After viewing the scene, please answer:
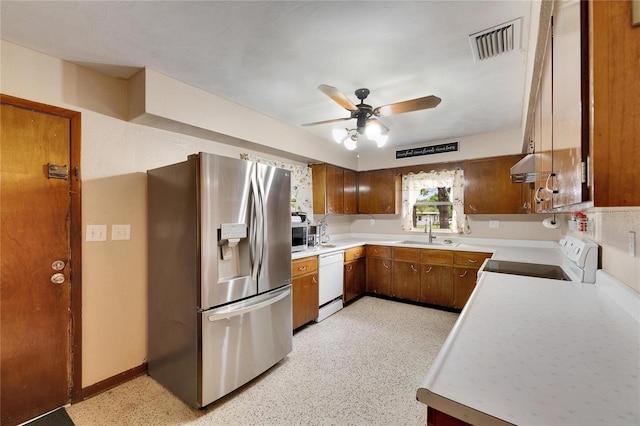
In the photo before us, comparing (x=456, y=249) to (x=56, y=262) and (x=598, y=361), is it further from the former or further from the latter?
(x=56, y=262)

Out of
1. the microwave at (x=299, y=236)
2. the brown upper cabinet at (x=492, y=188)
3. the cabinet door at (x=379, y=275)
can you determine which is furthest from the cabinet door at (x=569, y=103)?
the cabinet door at (x=379, y=275)

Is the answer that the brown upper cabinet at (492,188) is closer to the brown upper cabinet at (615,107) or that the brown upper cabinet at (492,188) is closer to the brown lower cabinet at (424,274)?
the brown lower cabinet at (424,274)

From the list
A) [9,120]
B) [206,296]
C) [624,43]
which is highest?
[9,120]

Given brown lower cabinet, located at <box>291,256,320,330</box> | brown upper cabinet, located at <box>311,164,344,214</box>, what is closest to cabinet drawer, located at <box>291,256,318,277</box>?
brown lower cabinet, located at <box>291,256,320,330</box>

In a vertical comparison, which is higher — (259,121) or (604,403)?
(259,121)

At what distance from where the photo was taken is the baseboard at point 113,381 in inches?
78.7

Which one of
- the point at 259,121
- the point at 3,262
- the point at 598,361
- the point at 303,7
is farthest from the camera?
the point at 259,121

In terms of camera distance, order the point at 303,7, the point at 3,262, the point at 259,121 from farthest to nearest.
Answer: the point at 259,121
the point at 3,262
the point at 303,7

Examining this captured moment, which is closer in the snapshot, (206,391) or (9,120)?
(9,120)

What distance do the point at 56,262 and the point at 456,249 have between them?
3.99 meters

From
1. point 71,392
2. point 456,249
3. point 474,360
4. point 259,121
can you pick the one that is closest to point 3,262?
point 71,392

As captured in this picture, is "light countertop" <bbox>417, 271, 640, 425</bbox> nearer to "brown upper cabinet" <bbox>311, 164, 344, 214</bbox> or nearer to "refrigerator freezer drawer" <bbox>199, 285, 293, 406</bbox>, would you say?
"refrigerator freezer drawer" <bbox>199, 285, 293, 406</bbox>

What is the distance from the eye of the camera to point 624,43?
56 centimetres

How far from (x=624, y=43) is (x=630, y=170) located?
26 centimetres
